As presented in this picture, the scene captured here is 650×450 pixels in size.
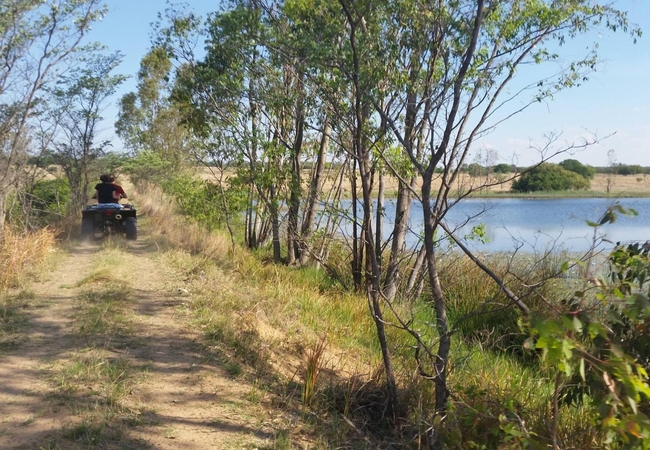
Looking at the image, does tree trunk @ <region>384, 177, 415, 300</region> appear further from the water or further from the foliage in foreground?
the foliage in foreground

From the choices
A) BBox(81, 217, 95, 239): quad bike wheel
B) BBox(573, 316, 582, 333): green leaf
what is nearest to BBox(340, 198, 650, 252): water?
BBox(573, 316, 582, 333): green leaf

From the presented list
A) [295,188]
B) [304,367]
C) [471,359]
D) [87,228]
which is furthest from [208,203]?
[471,359]

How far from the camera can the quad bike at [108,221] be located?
47.0 ft

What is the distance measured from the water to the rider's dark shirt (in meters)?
5.92

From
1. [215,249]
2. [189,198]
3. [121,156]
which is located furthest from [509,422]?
[121,156]

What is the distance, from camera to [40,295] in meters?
8.15

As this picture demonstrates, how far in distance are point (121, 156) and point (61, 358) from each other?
22523mm

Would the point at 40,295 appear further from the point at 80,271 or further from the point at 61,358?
the point at 61,358

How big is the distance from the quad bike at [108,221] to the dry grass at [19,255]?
320 centimetres

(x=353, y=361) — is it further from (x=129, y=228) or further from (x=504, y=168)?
(x=129, y=228)

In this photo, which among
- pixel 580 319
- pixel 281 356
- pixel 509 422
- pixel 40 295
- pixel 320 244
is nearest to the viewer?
pixel 580 319

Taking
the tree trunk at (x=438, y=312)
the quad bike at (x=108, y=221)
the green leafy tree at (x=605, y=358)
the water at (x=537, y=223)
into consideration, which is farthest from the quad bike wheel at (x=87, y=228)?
the green leafy tree at (x=605, y=358)

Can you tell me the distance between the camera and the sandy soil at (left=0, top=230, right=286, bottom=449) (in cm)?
450

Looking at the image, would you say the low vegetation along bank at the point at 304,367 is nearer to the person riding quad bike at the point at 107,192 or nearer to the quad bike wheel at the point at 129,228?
the quad bike wheel at the point at 129,228
